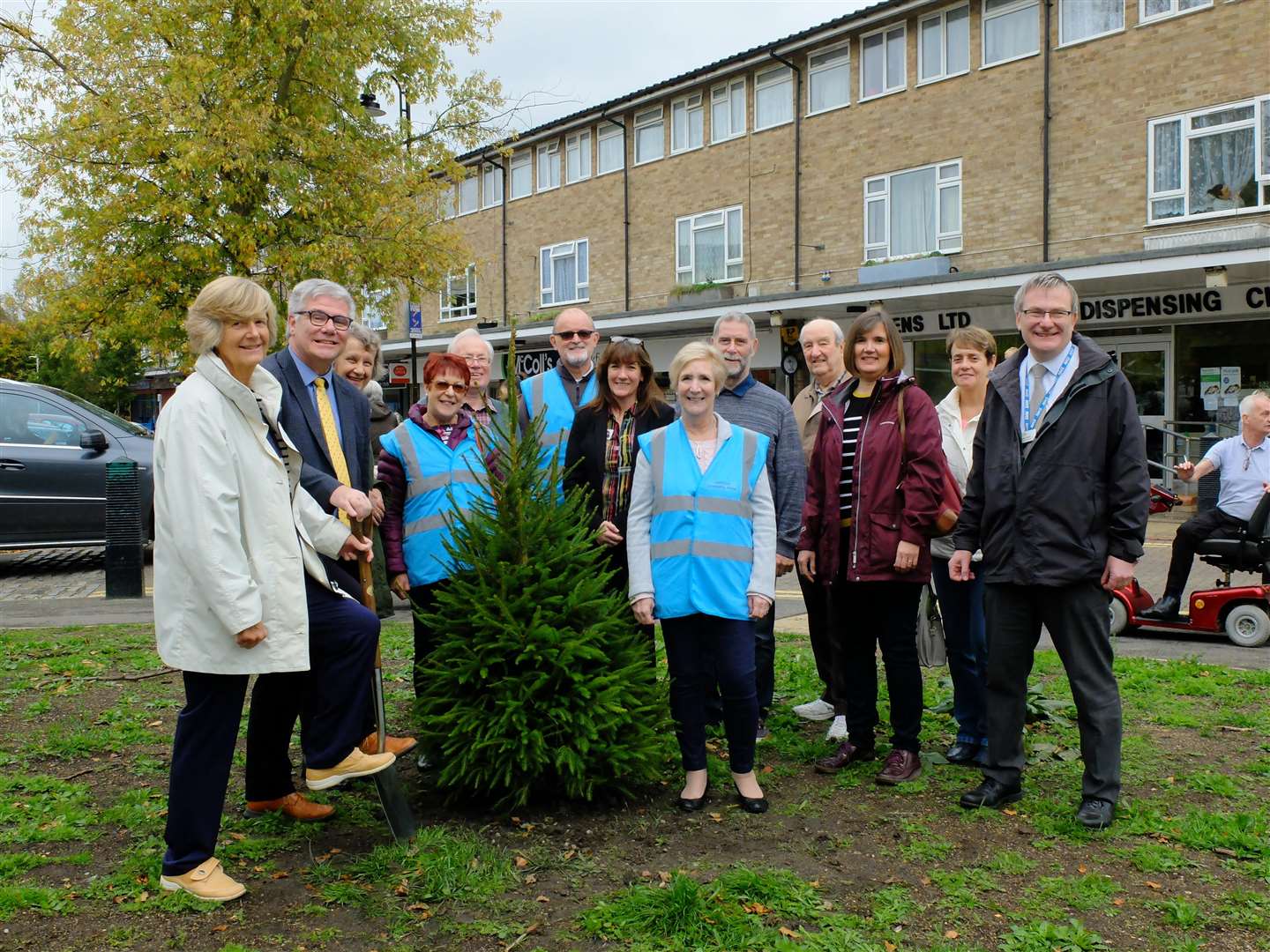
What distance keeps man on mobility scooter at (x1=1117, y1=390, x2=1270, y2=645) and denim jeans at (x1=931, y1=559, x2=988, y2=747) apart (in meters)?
4.33

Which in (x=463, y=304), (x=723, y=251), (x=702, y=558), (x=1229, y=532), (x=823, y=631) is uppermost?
(x=723, y=251)

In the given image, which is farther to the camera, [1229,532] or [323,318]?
[1229,532]

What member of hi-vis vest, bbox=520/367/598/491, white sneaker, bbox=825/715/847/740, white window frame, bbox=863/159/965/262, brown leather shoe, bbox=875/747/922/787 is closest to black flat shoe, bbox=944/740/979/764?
brown leather shoe, bbox=875/747/922/787

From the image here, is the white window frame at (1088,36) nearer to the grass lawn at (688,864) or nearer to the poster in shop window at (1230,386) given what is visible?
the poster in shop window at (1230,386)

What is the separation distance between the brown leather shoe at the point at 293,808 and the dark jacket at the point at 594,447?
5.57 ft

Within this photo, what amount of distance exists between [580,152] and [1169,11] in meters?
17.2

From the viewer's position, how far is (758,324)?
1033 inches

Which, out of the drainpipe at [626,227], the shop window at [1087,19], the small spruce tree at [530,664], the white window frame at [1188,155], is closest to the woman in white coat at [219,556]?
the small spruce tree at [530,664]

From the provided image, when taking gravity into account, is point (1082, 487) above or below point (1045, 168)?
below

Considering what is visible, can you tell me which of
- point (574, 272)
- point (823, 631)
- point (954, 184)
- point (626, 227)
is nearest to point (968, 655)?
point (823, 631)

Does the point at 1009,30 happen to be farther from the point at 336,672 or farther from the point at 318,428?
the point at 336,672

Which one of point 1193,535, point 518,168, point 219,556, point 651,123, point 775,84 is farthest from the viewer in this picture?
point 518,168

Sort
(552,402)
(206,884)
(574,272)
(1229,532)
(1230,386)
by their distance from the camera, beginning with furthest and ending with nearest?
(574,272), (1230,386), (1229,532), (552,402), (206,884)

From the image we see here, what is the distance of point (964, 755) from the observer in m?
5.20
